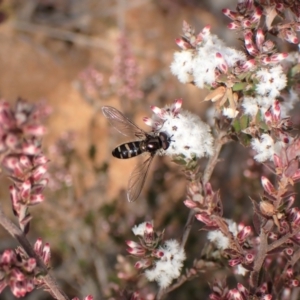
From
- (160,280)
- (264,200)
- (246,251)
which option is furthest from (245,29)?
(160,280)

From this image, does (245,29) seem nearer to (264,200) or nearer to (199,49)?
(199,49)

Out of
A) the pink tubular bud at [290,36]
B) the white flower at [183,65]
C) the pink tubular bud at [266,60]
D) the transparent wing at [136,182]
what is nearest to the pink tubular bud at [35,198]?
the transparent wing at [136,182]

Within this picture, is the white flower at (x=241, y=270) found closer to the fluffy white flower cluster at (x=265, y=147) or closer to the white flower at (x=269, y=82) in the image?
the fluffy white flower cluster at (x=265, y=147)

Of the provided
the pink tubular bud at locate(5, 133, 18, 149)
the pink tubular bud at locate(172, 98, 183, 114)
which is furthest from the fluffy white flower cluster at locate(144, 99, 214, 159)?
the pink tubular bud at locate(5, 133, 18, 149)

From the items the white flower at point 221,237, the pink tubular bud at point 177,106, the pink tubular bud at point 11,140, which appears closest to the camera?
the pink tubular bud at point 11,140

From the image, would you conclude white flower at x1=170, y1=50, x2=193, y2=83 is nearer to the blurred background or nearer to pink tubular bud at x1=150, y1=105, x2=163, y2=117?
pink tubular bud at x1=150, y1=105, x2=163, y2=117

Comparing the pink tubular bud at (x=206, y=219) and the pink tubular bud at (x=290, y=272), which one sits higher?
the pink tubular bud at (x=206, y=219)
